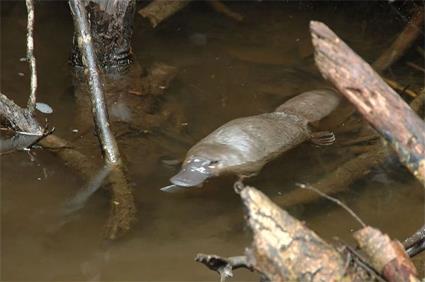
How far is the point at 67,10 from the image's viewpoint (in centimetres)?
455

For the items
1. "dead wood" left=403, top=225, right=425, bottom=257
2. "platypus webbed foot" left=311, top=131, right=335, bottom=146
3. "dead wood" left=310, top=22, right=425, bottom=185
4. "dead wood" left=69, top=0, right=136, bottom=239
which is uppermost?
"dead wood" left=310, top=22, right=425, bottom=185

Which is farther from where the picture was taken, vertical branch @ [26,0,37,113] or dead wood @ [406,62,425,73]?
dead wood @ [406,62,425,73]

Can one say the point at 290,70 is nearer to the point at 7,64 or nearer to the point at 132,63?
the point at 132,63

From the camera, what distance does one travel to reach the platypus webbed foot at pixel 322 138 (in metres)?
3.34

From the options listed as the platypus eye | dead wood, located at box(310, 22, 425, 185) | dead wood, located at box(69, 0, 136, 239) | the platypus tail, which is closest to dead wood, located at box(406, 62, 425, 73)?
the platypus tail

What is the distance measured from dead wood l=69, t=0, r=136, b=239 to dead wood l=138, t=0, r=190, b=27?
1159 mm

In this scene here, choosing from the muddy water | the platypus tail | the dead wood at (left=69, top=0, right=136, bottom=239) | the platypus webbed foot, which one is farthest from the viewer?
the platypus tail

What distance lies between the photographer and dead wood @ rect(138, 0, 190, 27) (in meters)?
4.16

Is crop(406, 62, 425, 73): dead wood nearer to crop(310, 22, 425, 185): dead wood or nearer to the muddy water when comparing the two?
the muddy water

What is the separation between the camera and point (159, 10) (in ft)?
13.8

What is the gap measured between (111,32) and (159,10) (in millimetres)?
577

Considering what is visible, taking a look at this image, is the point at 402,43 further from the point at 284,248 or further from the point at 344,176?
the point at 284,248

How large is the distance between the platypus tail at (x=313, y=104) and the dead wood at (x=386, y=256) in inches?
75.2

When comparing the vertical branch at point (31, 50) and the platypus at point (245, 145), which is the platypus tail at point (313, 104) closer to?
the platypus at point (245, 145)
